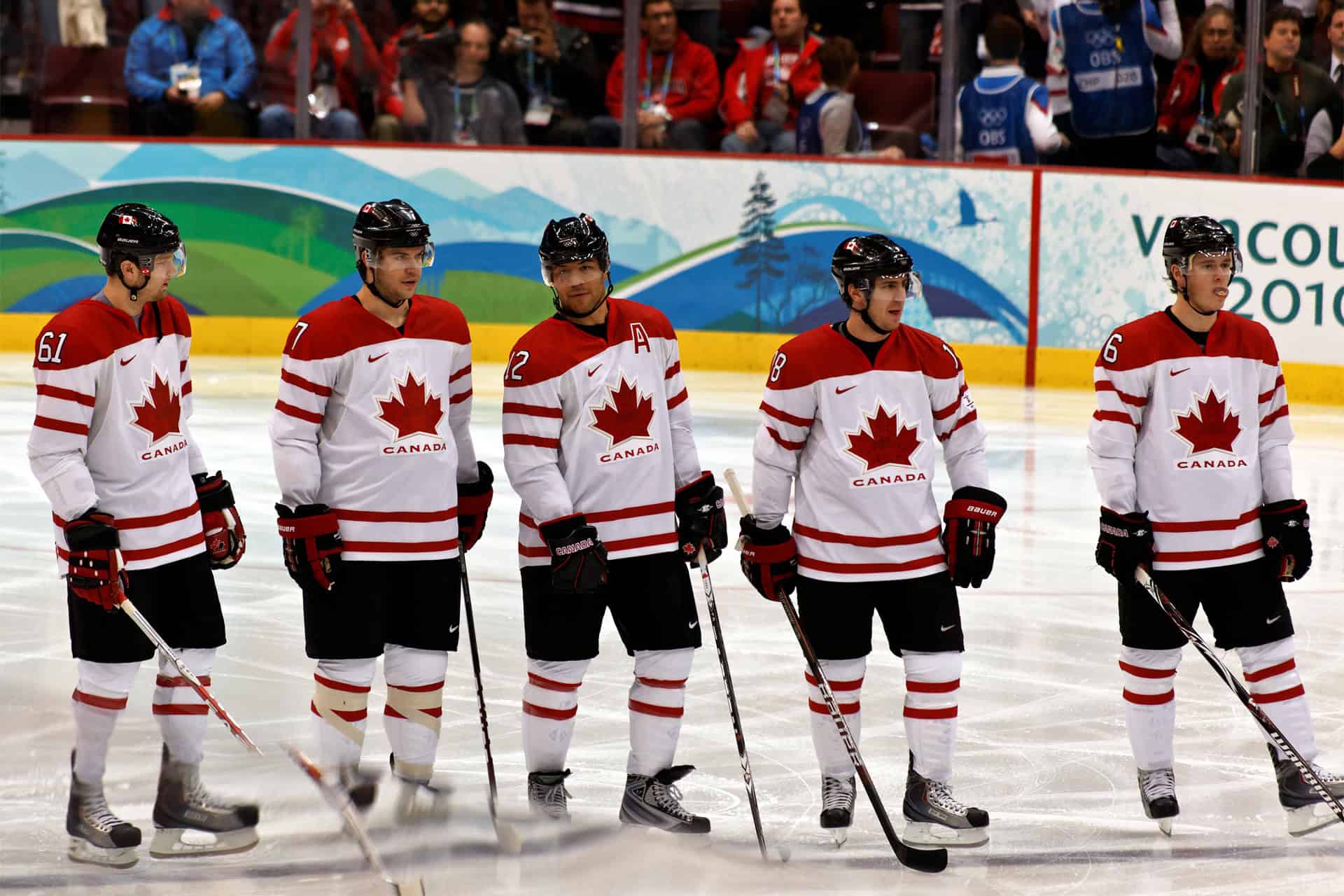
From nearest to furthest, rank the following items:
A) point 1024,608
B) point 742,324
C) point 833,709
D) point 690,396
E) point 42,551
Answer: point 833,709 → point 1024,608 → point 42,551 → point 690,396 → point 742,324

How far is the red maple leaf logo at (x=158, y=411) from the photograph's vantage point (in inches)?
139

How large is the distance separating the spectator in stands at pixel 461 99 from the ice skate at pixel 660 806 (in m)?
7.65

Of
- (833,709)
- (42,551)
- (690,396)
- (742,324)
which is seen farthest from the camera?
(742,324)

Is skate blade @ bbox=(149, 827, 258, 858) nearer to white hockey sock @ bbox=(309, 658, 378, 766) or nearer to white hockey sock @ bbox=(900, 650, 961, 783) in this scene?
white hockey sock @ bbox=(309, 658, 378, 766)

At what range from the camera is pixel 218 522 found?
371 cm

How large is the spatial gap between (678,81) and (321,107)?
7.28ft

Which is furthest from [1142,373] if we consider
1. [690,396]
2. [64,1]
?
[64,1]

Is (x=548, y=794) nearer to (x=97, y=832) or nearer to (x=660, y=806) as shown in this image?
(x=660, y=806)

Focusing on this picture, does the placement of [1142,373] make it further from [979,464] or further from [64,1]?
[64,1]

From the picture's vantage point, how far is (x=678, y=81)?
10641 millimetres

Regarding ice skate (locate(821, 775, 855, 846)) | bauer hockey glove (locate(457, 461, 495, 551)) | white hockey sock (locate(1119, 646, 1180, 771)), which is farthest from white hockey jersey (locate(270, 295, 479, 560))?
white hockey sock (locate(1119, 646, 1180, 771))

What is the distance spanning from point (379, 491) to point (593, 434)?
0.45 metres

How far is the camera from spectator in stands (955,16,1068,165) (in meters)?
9.94

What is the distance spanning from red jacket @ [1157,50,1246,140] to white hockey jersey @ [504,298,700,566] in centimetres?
666
